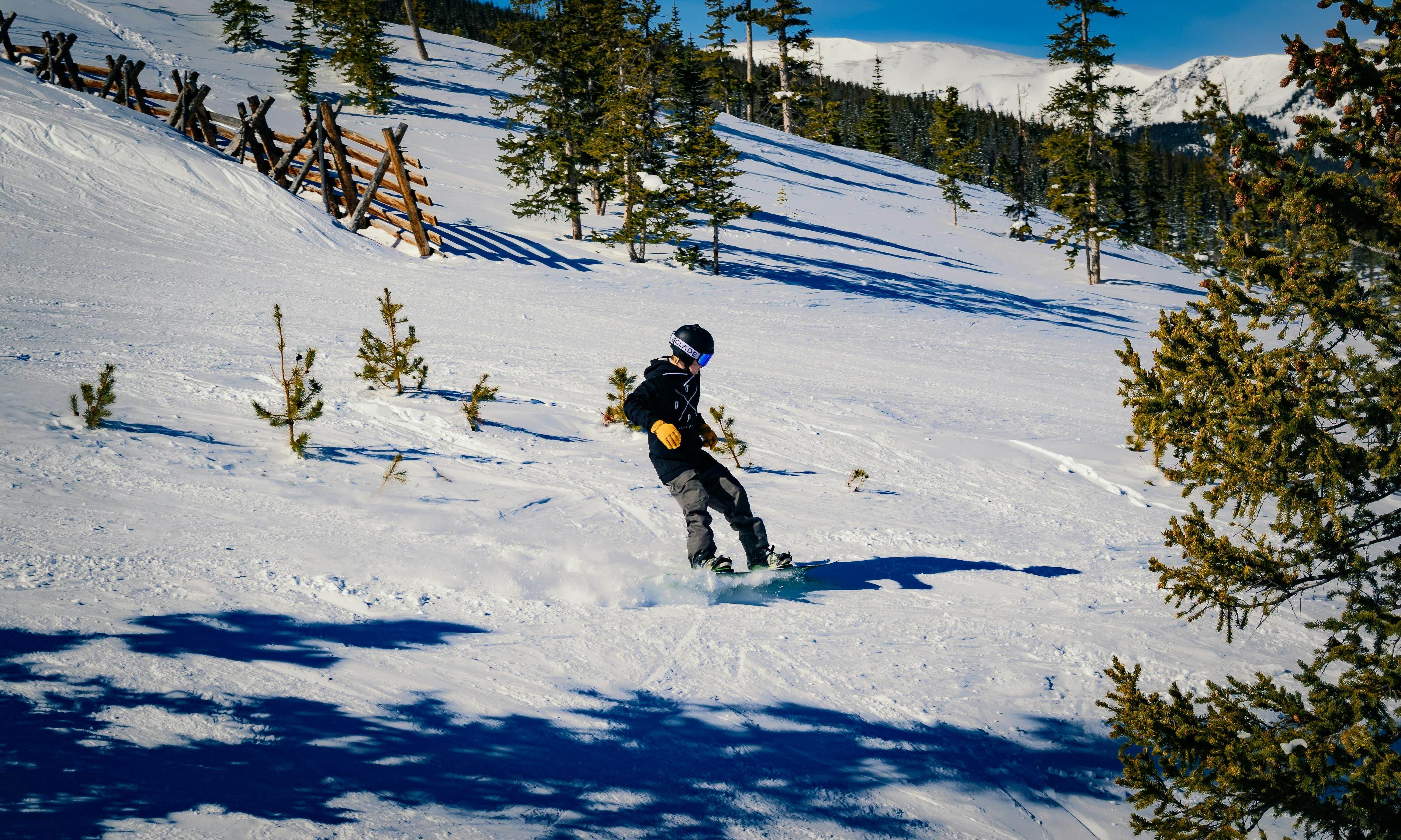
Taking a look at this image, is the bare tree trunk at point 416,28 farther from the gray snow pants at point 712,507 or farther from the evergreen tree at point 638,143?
the gray snow pants at point 712,507

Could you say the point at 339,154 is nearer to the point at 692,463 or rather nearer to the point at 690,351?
the point at 690,351

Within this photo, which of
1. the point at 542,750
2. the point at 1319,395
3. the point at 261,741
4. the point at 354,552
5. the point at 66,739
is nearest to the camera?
the point at 66,739

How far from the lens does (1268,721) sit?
421 cm

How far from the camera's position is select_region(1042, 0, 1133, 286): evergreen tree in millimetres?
30125

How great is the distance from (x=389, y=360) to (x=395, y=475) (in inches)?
87.2

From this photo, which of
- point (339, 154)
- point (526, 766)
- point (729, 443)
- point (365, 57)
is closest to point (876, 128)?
point (365, 57)

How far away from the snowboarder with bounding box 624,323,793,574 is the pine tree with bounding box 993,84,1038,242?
35.4 m

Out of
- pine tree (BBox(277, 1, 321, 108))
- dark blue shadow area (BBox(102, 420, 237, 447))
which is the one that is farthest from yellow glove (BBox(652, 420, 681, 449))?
pine tree (BBox(277, 1, 321, 108))

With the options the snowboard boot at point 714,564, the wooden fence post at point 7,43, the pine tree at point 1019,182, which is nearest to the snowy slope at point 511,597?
the snowboard boot at point 714,564

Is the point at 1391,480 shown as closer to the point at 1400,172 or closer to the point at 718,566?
the point at 1400,172

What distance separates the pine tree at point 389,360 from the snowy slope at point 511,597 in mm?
285

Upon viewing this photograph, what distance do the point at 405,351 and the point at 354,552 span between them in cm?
351

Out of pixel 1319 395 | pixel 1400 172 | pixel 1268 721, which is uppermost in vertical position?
pixel 1400 172

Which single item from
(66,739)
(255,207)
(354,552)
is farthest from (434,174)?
(66,739)
